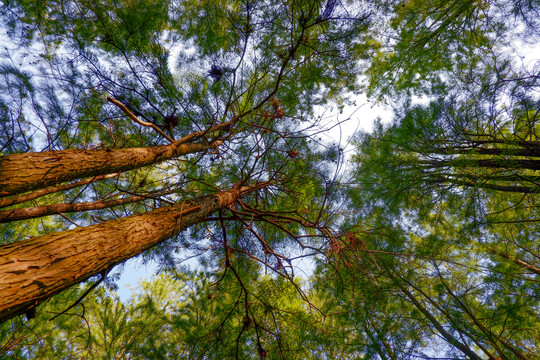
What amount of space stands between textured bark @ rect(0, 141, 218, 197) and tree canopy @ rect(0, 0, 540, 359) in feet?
0.12

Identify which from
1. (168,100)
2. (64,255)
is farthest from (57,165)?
(168,100)

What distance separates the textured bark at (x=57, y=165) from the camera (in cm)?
138

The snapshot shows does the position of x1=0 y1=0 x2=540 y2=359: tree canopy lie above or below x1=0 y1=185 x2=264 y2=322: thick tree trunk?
above

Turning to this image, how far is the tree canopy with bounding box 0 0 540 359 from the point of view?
2.57 meters

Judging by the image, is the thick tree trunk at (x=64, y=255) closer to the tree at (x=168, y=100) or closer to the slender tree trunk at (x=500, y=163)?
the tree at (x=168, y=100)

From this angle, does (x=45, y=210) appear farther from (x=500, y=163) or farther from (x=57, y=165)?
(x=500, y=163)

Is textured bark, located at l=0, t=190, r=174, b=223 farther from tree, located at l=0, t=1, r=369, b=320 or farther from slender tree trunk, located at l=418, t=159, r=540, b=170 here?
slender tree trunk, located at l=418, t=159, r=540, b=170

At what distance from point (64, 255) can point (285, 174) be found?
7.51ft

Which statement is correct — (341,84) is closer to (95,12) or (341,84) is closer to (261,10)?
(261,10)

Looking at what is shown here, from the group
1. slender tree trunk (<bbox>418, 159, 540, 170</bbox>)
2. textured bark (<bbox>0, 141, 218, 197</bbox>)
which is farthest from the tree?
slender tree trunk (<bbox>418, 159, 540, 170</bbox>)

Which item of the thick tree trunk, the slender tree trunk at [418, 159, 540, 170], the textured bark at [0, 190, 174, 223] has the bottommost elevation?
the thick tree trunk

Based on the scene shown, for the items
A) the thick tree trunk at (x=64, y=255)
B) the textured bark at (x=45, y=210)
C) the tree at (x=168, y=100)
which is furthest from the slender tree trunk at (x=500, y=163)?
the textured bark at (x=45, y=210)

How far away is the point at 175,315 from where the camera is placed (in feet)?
10.8

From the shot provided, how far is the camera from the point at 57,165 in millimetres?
1561
